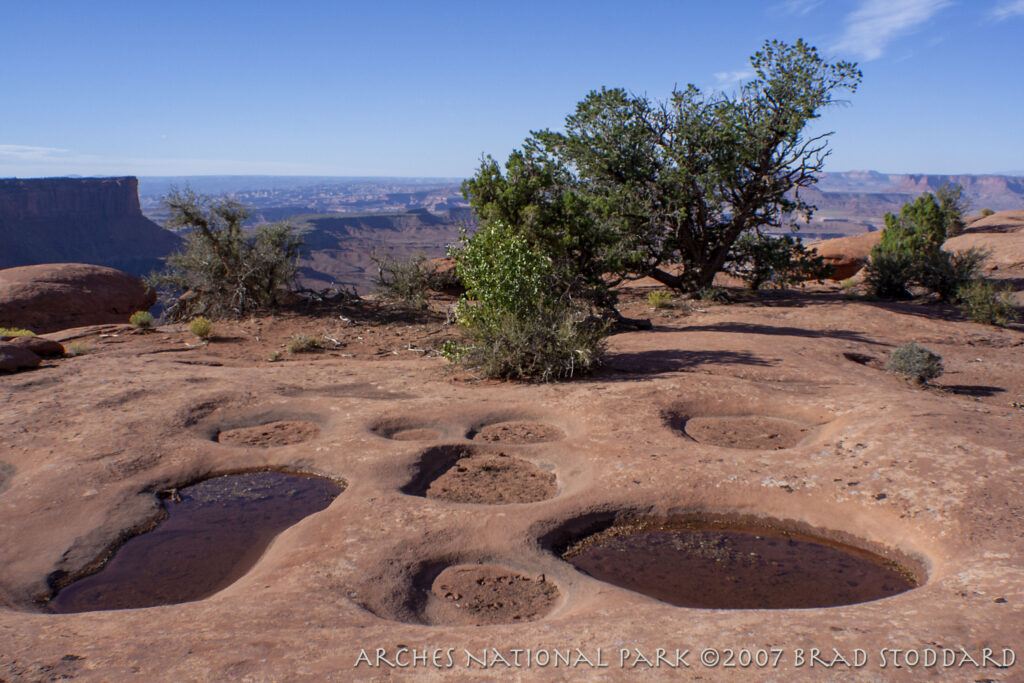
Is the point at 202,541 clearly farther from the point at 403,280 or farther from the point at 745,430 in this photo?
the point at 403,280

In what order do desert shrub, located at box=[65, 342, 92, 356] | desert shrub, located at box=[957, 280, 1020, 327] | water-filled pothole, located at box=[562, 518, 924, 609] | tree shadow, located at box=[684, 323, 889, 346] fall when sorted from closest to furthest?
1. water-filled pothole, located at box=[562, 518, 924, 609]
2. desert shrub, located at box=[65, 342, 92, 356]
3. tree shadow, located at box=[684, 323, 889, 346]
4. desert shrub, located at box=[957, 280, 1020, 327]

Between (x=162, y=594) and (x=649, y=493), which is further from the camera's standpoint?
(x=649, y=493)

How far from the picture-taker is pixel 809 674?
3029 millimetres

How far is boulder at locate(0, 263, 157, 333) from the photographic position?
55.4 feet

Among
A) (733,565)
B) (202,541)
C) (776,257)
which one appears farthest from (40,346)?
(776,257)

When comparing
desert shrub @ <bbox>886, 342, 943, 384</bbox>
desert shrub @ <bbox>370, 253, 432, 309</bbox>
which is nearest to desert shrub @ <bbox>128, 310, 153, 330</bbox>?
desert shrub @ <bbox>370, 253, 432, 309</bbox>

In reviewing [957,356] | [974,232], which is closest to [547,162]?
[957,356]

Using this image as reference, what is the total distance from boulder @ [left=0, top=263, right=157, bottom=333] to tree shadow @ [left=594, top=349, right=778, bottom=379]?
14.5 m

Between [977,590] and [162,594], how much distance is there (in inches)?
200

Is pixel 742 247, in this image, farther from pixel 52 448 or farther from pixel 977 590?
pixel 52 448

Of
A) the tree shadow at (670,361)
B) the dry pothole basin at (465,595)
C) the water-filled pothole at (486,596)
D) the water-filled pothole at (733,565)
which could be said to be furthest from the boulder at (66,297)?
the water-filled pothole at (733,565)

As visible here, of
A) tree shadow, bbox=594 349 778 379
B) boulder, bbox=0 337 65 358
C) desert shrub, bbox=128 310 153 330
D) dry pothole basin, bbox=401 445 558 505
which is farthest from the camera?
desert shrub, bbox=128 310 153 330

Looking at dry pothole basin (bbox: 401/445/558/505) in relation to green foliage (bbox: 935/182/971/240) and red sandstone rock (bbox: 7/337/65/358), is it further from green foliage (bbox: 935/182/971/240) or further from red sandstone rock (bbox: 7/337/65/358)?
green foliage (bbox: 935/182/971/240)

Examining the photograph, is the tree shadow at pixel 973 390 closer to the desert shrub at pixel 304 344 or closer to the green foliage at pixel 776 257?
the green foliage at pixel 776 257
